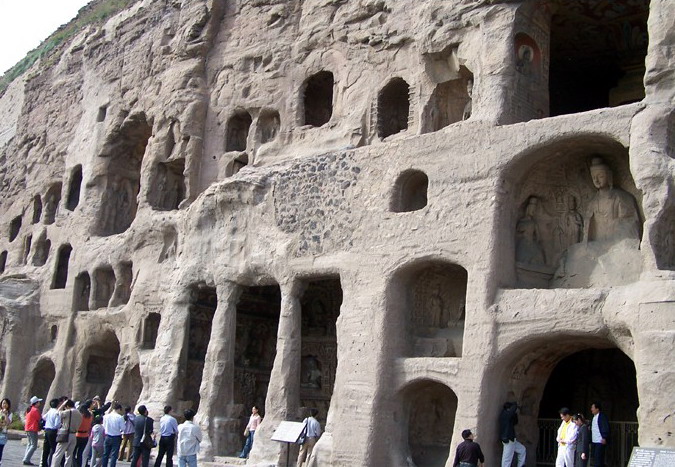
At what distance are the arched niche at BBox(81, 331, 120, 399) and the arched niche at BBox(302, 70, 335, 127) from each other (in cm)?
872

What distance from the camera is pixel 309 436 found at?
1678 cm

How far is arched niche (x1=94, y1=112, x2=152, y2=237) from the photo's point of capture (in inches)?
1098

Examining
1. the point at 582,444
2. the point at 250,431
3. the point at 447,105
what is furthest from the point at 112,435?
the point at 447,105

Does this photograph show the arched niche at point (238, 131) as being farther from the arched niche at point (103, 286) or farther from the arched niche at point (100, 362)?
the arched niche at point (100, 362)

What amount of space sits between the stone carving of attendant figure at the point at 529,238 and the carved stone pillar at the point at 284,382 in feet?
15.8

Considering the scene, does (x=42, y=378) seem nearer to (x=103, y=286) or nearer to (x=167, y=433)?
(x=103, y=286)

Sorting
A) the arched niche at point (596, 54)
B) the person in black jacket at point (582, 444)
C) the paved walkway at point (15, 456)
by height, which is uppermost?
the arched niche at point (596, 54)

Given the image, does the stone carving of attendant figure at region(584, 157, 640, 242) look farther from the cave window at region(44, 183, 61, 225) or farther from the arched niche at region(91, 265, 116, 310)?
the cave window at region(44, 183, 61, 225)

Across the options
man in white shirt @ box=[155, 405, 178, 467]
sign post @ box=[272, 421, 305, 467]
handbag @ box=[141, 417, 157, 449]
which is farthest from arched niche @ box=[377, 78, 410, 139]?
handbag @ box=[141, 417, 157, 449]

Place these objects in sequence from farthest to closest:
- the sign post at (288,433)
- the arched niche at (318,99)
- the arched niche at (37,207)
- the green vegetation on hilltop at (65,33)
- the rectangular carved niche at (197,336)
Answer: the green vegetation on hilltop at (65,33) → the arched niche at (37,207) → the arched niche at (318,99) → the rectangular carved niche at (197,336) → the sign post at (288,433)

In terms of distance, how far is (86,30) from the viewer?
105 ft

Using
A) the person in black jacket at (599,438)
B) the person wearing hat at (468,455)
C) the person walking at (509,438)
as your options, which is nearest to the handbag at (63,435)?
the person wearing hat at (468,455)

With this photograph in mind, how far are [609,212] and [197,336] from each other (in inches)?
406

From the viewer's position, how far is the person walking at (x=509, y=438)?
14.5m
